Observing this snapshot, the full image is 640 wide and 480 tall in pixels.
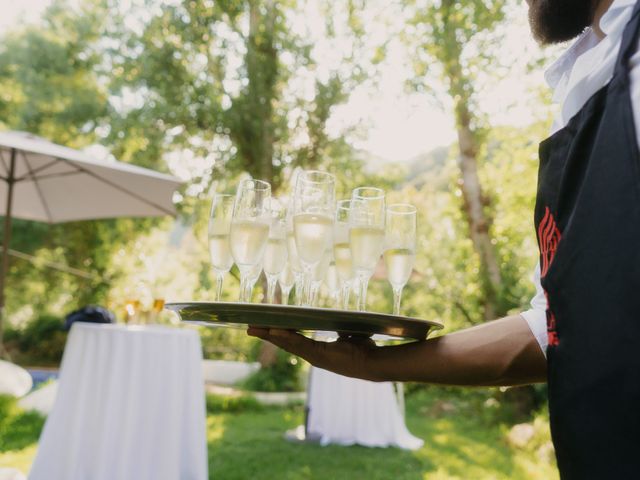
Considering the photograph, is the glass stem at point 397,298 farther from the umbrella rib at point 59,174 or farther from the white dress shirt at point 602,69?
the umbrella rib at point 59,174

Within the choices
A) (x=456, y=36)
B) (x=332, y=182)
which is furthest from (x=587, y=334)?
(x=456, y=36)

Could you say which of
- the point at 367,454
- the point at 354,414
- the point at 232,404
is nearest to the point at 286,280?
the point at 367,454

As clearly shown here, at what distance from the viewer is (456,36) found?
27.9 ft

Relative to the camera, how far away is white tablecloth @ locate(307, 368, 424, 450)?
6.20m

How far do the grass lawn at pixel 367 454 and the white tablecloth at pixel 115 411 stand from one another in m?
1.04

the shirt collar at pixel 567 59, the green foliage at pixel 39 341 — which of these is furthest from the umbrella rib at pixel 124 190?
the green foliage at pixel 39 341

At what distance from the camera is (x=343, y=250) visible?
1807 mm

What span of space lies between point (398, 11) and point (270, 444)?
7.49 m

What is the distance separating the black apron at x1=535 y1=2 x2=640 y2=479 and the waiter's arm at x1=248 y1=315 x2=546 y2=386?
347mm

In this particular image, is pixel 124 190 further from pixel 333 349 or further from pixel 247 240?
pixel 333 349

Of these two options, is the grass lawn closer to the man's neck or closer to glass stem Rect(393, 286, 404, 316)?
glass stem Rect(393, 286, 404, 316)

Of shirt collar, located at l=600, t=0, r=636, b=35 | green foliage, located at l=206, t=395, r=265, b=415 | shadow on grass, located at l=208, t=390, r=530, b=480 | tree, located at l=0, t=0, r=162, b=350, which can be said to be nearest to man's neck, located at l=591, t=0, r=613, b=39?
shirt collar, located at l=600, t=0, r=636, b=35

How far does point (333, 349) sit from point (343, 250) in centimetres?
50

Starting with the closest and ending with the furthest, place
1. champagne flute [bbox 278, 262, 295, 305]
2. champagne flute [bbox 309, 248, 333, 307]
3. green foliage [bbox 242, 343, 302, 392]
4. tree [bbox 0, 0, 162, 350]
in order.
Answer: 1. champagne flute [bbox 309, 248, 333, 307]
2. champagne flute [bbox 278, 262, 295, 305]
3. green foliage [bbox 242, 343, 302, 392]
4. tree [bbox 0, 0, 162, 350]
